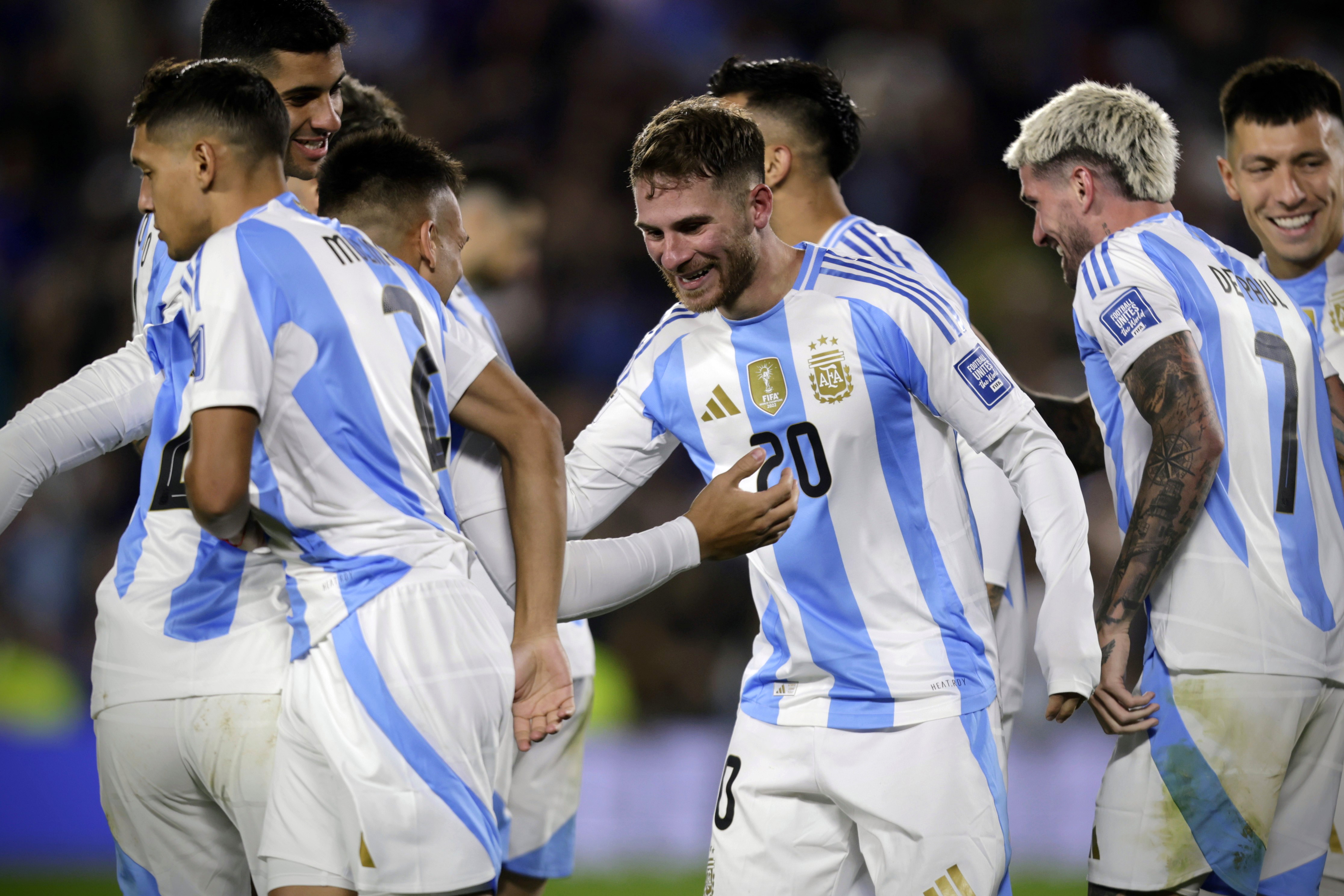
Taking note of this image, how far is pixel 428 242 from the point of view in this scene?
10.9ft

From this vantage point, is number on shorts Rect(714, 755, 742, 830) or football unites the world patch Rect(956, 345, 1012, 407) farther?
number on shorts Rect(714, 755, 742, 830)

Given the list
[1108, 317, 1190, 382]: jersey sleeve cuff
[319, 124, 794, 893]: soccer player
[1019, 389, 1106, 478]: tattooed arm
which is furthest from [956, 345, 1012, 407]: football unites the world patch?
[1019, 389, 1106, 478]: tattooed arm

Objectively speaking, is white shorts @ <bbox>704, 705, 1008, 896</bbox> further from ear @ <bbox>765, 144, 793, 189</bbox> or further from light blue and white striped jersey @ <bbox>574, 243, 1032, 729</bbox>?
ear @ <bbox>765, 144, 793, 189</bbox>

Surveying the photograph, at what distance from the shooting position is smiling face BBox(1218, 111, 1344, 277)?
14.2ft

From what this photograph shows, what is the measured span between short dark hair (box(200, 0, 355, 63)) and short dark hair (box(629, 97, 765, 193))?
110cm

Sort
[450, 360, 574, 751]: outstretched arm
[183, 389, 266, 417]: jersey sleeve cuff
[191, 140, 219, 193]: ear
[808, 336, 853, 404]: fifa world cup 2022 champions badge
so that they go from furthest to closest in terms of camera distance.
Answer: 1. [808, 336, 853, 404]: fifa world cup 2022 champions badge
2. [450, 360, 574, 751]: outstretched arm
3. [191, 140, 219, 193]: ear
4. [183, 389, 266, 417]: jersey sleeve cuff

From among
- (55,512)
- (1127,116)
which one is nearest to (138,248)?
→ (1127,116)

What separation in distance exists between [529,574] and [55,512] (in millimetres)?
6040

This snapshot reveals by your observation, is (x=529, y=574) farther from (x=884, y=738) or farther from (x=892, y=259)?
(x=892, y=259)

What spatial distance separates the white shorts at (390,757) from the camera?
256cm

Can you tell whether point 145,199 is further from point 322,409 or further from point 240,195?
point 322,409

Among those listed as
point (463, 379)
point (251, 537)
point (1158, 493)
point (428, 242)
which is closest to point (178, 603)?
point (251, 537)

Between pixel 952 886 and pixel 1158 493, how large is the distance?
1.09m

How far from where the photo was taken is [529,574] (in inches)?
116
